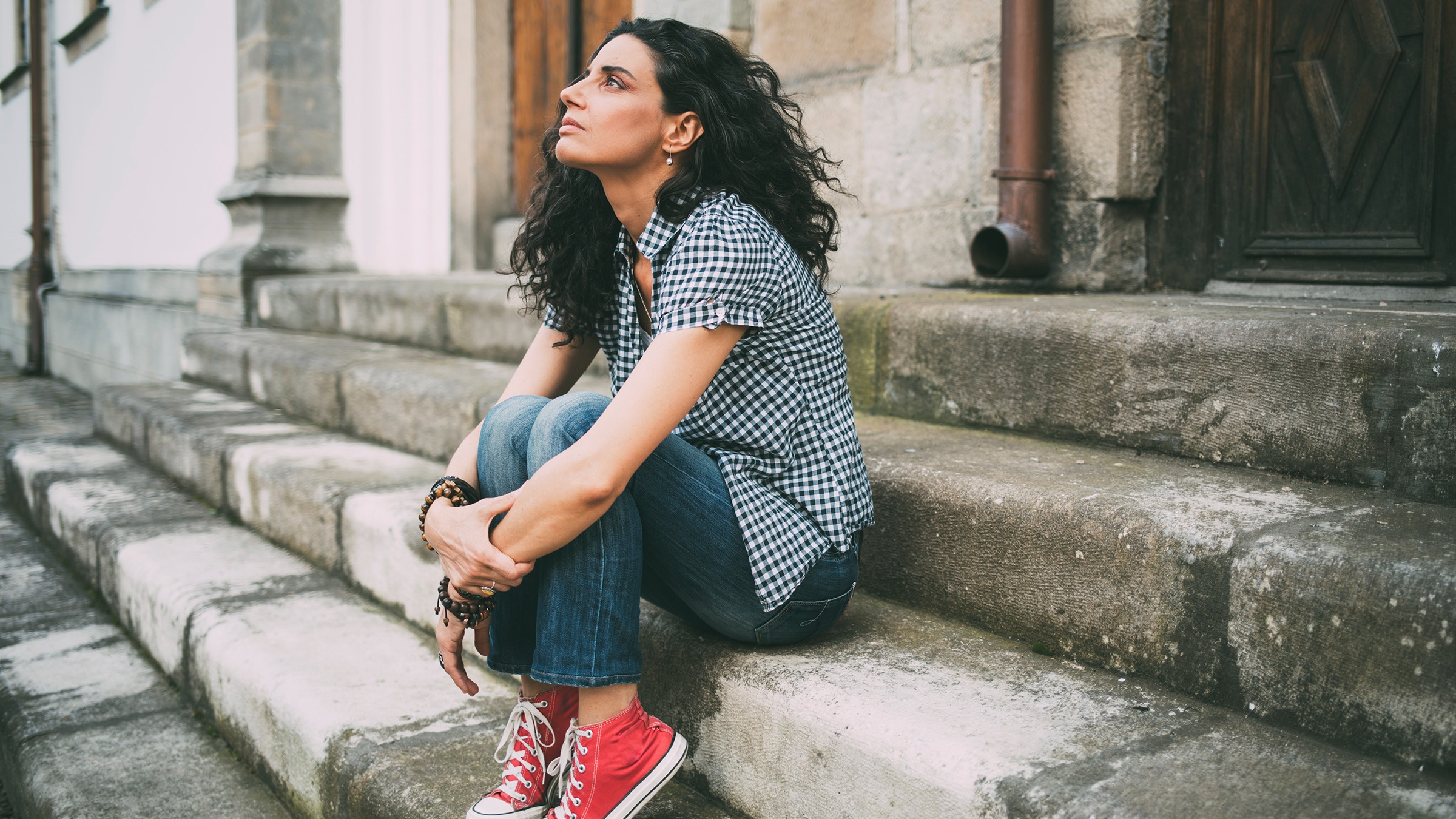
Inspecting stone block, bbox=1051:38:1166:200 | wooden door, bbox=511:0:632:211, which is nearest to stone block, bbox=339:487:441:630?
stone block, bbox=1051:38:1166:200

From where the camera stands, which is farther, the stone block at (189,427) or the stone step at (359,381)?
the stone block at (189,427)

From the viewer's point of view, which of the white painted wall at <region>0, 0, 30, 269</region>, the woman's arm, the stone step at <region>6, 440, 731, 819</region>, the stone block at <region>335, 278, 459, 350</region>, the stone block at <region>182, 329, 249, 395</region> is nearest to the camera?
the woman's arm

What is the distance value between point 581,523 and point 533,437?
0.20 metres

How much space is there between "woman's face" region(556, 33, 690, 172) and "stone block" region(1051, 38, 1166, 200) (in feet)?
4.80

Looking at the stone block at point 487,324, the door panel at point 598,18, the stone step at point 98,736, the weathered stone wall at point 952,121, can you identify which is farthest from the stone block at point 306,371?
the weathered stone wall at point 952,121

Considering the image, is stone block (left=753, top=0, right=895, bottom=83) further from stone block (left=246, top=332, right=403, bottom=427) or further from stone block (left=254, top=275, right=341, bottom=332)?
stone block (left=254, top=275, right=341, bottom=332)

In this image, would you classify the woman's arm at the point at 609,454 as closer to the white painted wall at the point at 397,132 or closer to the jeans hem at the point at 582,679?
the jeans hem at the point at 582,679

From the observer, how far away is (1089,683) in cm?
162

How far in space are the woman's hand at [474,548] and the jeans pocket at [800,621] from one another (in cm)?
38

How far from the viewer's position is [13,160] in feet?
39.2

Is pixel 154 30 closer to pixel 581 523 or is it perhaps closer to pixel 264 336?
pixel 264 336

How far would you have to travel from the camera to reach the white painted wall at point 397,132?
6020 millimetres

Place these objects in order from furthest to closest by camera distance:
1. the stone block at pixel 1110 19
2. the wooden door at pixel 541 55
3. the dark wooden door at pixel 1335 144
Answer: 1. the wooden door at pixel 541 55
2. the stone block at pixel 1110 19
3. the dark wooden door at pixel 1335 144

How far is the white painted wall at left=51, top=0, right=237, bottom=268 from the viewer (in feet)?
22.1
